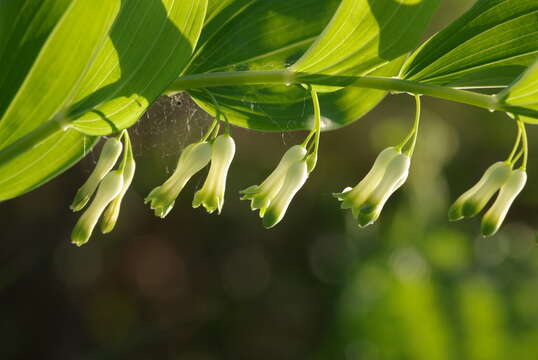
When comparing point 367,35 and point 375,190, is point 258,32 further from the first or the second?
point 375,190

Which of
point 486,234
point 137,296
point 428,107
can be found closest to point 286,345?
point 137,296

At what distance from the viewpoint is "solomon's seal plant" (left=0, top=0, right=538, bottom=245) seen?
1031 mm

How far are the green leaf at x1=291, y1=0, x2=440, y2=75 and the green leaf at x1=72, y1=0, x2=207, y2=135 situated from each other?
209 mm

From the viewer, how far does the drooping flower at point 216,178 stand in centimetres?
117

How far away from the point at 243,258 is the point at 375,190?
5.66 metres

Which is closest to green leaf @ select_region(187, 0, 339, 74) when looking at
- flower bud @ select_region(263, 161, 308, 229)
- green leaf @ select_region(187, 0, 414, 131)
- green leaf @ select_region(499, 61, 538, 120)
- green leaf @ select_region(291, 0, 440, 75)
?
green leaf @ select_region(187, 0, 414, 131)

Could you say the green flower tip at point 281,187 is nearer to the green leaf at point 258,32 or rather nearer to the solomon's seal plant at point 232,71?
the solomon's seal plant at point 232,71

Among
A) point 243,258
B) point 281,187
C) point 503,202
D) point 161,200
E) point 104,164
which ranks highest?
point 104,164

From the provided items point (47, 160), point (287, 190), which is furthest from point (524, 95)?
point (47, 160)

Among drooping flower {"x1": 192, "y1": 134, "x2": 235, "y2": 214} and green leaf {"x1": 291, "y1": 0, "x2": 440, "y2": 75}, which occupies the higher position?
green leaf {"x1": 291, "y1": 0, "x2": 440, "y2": 75}

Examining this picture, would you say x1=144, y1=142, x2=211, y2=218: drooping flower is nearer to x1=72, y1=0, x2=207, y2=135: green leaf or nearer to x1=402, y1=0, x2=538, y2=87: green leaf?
x1=72, y1=0, x2=207, y2=135: green leaf

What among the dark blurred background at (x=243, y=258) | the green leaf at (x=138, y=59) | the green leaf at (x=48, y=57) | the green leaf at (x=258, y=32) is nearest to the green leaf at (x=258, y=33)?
the green leaf at (x=258, y=32)

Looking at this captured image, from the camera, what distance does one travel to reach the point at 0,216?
20.5 feet

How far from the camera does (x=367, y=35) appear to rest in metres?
1.07
